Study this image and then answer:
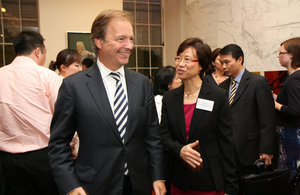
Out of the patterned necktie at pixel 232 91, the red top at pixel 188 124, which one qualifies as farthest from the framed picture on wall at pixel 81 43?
the red top at pixel 188 124

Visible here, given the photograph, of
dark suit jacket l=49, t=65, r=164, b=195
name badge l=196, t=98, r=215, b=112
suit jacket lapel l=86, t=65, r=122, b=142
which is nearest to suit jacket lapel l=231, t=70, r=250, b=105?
name badge l=196, t=98, r=215, b=112

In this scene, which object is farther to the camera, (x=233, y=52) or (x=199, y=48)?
(x=233, y=52)

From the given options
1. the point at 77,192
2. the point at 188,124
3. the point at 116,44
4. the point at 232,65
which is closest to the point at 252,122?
the point at 232,65

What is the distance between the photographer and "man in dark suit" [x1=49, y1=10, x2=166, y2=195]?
1.30 meters

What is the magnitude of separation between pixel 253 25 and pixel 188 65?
2651 millimetres

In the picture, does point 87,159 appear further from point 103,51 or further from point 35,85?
point 35,85

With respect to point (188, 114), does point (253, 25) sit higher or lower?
higher

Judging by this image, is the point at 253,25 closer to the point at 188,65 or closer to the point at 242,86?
the point at 242,86

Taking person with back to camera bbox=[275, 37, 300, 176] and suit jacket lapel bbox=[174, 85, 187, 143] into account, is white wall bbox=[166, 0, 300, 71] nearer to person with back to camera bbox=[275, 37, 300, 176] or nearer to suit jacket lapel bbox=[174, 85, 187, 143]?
person with back to camera bbox=[275, 37, 300, 176]

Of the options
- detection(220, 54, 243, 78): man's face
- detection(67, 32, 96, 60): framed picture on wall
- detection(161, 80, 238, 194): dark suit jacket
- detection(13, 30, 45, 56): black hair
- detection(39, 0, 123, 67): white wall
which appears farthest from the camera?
detection(67, 32, 96, 60): framed picture on wall

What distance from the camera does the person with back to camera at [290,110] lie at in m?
2.50

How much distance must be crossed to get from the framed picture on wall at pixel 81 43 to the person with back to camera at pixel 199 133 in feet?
15.9

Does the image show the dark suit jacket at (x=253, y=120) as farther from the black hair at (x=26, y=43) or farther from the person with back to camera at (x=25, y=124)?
the black hair at (x=26, y=43)

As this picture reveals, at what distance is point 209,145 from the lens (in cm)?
173
